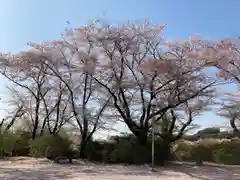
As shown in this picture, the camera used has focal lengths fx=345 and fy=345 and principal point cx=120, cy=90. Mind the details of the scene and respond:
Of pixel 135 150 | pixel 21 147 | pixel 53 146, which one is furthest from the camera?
pixel 21 147

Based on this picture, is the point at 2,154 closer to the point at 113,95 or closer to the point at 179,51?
the point at 113,95

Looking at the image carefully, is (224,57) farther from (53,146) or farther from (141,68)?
(53,146)

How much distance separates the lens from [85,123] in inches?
695

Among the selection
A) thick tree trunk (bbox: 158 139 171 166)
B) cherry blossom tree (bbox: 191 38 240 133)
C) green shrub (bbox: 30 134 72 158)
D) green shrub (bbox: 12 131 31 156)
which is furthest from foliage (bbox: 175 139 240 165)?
green shrub (bbox: 12 131 31 156)

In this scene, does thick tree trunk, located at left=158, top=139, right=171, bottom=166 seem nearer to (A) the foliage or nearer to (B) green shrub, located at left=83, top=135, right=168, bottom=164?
(B) green shrub, located at left=83, top=135, right=168, bottom=164

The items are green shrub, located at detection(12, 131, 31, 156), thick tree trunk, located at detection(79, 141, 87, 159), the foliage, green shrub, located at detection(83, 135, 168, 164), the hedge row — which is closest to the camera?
green shrub, located at detection(83, 135, 168, 164)

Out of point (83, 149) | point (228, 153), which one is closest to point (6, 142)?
point (83, 149)

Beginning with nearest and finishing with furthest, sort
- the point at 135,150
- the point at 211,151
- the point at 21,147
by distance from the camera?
the point at 135,150 → the point at 211,151 → the point at 21,147

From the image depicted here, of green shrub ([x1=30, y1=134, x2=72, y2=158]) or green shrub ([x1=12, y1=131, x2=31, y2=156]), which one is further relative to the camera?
green shrub ([x1=12, y1=131, x2=31, y2=156])

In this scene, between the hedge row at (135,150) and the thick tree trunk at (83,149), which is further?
the thick tree trunk at (83,149)

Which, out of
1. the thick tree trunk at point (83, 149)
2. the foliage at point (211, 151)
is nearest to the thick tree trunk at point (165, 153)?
the foliage at point (211, 151)

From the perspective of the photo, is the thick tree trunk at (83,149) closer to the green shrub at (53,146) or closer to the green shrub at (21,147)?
the green shrub at (53,146)

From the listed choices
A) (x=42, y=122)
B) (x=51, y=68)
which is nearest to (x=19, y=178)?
(x=51, y=68)

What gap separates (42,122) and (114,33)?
988cm
